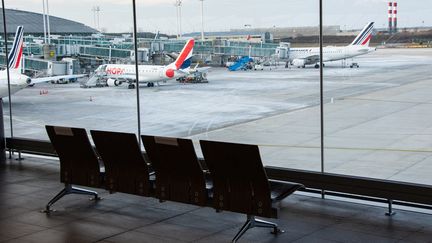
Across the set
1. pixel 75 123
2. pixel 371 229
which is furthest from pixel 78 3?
pixel 371 229

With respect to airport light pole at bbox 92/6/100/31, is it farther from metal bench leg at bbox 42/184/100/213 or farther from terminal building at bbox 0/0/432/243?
metal bench leg at bbox 42/184/100/213

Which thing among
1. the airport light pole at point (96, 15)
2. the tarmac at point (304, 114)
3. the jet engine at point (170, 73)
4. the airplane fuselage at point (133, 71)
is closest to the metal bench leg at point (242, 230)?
the tarmac at point (304, 114)

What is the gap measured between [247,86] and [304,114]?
145 inches

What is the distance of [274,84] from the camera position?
14.7 meters

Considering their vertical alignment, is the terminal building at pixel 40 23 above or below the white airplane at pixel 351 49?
above

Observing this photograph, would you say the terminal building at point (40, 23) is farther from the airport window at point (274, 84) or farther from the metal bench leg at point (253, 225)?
the metal bench leg at point (253, 225)

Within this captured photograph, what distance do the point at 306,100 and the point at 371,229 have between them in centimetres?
708

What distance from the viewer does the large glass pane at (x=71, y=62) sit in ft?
35.3

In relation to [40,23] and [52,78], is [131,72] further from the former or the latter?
[52,78]

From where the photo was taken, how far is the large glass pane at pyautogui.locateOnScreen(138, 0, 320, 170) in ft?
28.5

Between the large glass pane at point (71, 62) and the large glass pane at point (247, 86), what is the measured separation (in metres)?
0.58

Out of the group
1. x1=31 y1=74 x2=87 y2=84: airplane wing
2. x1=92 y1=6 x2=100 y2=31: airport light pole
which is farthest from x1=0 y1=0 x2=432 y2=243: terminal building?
x1=31 y1=74 x2=87 y2=84: airplane wing

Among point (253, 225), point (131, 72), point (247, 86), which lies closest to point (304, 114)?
point (247, 86)

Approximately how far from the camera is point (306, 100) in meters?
12.4
